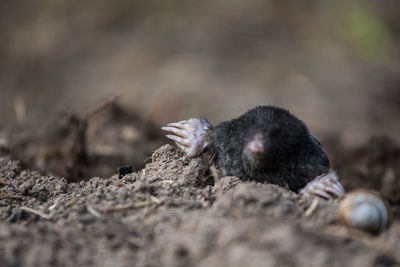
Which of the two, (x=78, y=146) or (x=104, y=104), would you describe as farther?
(x=78, y=146)

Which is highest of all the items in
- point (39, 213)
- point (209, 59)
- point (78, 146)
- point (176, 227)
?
point (209, 59)

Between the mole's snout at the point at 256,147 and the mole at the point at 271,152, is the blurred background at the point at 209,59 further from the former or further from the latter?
the mole's snout at the point at 256,147

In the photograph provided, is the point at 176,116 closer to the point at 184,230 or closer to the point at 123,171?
the point at 123,171

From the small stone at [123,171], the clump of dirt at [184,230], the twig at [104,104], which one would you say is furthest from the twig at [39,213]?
the twig at [104,104]

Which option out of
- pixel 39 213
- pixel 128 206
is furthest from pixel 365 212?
pixel 39 213

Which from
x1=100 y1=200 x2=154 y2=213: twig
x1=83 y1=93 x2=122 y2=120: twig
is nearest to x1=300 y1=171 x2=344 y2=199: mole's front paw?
x1=100 y1=200 x2=154 y2=213: twig

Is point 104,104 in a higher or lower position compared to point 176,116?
lower

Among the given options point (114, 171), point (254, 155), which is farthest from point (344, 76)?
point (254, 155)

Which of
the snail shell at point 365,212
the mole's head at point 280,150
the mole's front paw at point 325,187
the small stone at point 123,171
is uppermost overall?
the small stone at point 123,171
